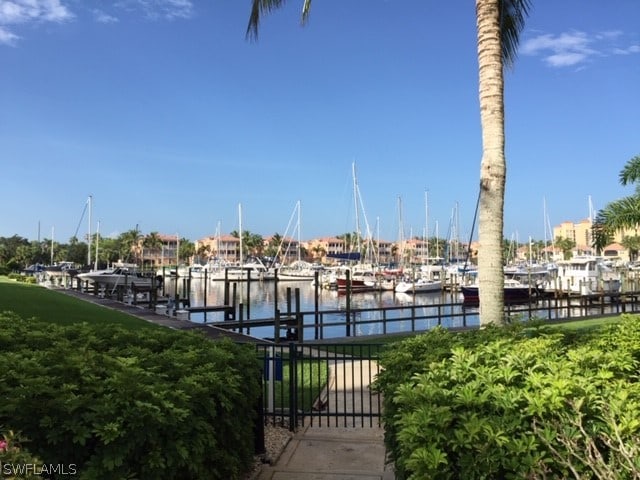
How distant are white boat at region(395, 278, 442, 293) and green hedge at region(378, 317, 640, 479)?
2420 inches

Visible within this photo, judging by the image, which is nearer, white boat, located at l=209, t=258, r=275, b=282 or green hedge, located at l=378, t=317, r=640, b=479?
green hedge, located at l=378, t=317, r=640, b=479

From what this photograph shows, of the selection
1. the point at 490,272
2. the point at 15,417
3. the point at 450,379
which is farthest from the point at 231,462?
the point at 490,272

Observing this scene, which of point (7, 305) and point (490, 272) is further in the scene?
point (7, 305)

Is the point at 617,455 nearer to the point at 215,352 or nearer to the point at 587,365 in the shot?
the point at 587,365

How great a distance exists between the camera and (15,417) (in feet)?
12.9

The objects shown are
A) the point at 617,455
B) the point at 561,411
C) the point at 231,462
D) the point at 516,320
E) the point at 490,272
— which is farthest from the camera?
the point at 490,272

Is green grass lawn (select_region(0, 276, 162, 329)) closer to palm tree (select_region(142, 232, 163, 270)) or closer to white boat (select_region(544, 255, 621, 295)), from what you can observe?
white boat (select_region(544, 255, 621, 295))

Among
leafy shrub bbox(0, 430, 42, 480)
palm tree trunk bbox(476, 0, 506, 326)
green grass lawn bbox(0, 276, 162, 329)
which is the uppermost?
palm tree trunk bbox(476, 0, 506, 326)

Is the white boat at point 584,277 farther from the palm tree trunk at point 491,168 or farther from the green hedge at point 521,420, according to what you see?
the green hedge at point 521,420

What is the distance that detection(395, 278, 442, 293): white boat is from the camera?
66.3 metres

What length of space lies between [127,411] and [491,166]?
6.04 meters

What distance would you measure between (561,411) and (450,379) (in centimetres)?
86

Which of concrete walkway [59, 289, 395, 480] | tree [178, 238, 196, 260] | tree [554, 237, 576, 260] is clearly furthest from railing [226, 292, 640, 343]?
tree [178, 238, 196, 260]

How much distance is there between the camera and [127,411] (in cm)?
391
